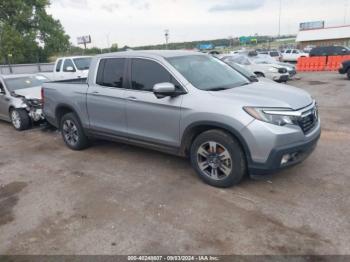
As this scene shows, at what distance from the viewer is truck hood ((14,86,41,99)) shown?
847 centimetres

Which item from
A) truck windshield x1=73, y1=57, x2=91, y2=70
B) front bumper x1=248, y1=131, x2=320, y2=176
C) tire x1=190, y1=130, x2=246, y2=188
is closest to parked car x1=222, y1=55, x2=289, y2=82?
truck windshield x1=73, y1=57, x2=91, y2=70

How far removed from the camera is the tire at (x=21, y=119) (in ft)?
27.3

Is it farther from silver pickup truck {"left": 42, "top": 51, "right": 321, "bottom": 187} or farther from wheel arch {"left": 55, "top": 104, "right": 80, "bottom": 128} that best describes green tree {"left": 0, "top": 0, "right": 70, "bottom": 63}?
silver pickup truck {"left": 42, "top": 51, "right": 321, "bottom": 187}

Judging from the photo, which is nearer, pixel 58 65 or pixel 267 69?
pixel 58 65

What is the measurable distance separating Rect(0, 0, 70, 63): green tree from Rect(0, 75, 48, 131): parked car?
37.5 meters

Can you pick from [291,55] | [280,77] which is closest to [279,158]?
[280,77]

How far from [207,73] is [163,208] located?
2.12 metres

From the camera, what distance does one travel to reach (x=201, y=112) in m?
4.19

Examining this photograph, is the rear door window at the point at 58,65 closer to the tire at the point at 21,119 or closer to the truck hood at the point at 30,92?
the truck hood at the point at 30,92

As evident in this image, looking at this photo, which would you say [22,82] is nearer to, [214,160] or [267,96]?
[214,160]

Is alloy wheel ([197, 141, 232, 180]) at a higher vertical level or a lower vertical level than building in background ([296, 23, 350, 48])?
lower

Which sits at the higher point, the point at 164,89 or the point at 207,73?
the point at 207,73

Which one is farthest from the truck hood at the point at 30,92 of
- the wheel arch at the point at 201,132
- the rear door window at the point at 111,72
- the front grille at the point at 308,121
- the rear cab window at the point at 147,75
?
the front grille at the point at 308,121

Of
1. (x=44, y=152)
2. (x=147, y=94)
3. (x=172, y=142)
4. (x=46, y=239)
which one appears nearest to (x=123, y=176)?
(x=172, y=142)
